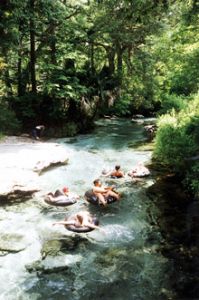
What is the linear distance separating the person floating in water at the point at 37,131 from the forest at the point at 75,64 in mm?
1411

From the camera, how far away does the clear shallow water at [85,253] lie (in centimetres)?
897

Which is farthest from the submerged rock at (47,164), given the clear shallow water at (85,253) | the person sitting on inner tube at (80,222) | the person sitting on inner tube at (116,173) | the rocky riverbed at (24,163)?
the person sitting on inner tube at (80,222)

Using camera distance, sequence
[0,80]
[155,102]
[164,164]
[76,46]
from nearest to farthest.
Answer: [164,164], [0,80], [76,46], [155,102]

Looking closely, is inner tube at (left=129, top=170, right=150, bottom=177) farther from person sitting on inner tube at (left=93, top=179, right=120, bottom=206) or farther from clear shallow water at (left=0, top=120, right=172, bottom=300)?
person sitting on inner tube at (left=93, top=179, right=120, bottom=206)

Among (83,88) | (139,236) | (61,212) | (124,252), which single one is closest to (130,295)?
(124,252)

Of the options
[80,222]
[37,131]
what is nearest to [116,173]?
[80,222]

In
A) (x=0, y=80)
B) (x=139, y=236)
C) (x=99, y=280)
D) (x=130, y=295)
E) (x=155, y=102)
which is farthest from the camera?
(x=155, y=102)

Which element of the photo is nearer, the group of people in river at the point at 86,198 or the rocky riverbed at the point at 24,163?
the group of people in river at the point at 86,198

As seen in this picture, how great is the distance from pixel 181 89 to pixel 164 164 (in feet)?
50.4

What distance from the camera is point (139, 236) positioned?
11.8 m

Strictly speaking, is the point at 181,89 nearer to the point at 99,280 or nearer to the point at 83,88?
the point at 83,88

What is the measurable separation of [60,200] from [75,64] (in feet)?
65.4

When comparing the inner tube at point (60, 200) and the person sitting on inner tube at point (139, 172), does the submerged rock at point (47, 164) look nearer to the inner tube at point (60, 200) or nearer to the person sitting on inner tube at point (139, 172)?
the inner tube at point (60, 200)

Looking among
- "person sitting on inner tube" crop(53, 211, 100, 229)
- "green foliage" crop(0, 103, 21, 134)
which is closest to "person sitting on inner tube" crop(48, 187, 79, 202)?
"person sitting on inner tube" crop(53, 211, 100, 229)
